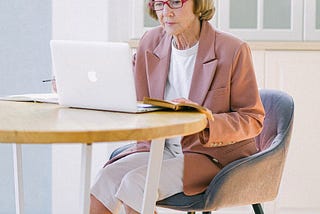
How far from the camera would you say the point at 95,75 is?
180 cm

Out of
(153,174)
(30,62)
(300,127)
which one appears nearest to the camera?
(153,174)

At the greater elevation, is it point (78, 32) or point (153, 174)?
point (78, 32)

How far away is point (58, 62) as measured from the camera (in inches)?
74.4

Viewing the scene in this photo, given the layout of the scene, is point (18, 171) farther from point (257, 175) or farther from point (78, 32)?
point (78, 32)

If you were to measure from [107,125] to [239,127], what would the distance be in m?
0.58

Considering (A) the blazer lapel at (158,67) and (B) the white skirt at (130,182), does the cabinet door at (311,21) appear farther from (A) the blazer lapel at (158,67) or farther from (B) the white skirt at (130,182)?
(B) the white skirt at (130,182)

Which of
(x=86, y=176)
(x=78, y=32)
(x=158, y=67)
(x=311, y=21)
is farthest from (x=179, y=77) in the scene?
(x=311, y=21)

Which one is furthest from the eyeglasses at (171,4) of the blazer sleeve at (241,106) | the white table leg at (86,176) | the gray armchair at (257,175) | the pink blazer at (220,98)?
the white table leg at (86,176)

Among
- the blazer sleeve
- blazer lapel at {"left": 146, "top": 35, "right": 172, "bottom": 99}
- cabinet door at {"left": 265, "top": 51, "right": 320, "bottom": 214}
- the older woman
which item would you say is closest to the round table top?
the blazer sleeve

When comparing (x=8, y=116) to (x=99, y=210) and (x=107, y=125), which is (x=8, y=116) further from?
(x=99, y=210)

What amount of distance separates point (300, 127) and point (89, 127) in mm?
1963

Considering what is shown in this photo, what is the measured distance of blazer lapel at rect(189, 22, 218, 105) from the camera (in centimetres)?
210

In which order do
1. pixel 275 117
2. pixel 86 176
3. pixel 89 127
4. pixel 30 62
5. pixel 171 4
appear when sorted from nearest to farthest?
1. pixel 89 127
2. pixel 86 176
3. pixel 171 4
4. pixel 275 117
5. pixel 30 62

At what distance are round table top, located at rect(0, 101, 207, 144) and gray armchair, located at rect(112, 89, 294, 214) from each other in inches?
14.1
